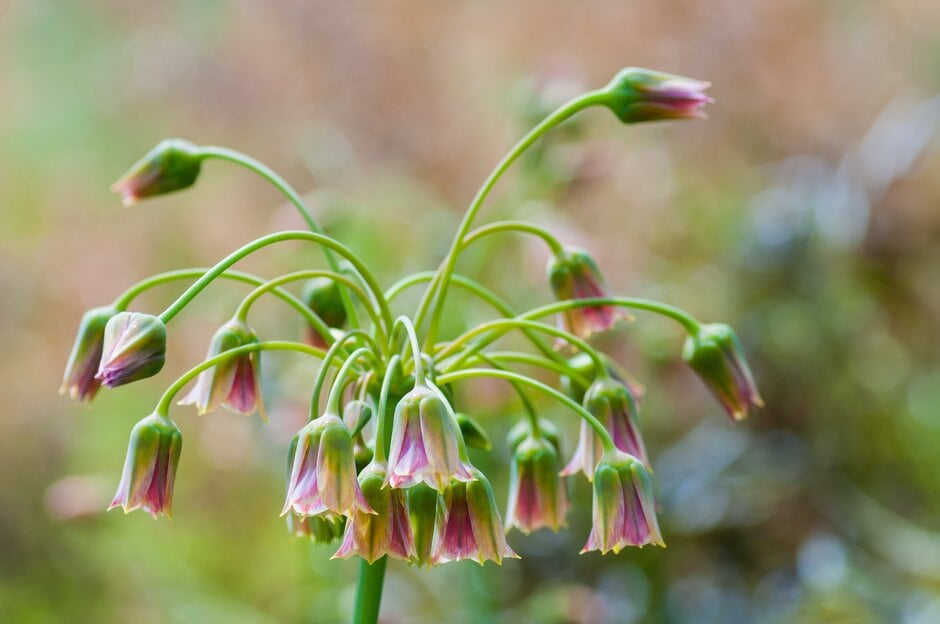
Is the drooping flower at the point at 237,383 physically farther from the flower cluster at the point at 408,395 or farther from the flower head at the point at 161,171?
the flower head at the point at 161,171

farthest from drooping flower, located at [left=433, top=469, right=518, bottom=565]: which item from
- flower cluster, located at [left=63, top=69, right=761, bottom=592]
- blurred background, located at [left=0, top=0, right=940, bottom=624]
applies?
blurred background, located at [left=0, top=0, right=940, bottom=624]

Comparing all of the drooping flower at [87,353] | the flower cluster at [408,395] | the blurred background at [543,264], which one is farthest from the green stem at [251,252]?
the blurred background at [543,264]

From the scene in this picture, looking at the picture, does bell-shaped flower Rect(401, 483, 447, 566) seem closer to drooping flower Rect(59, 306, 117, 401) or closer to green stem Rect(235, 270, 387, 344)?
green stem Rect(235, 270, 387, 344)

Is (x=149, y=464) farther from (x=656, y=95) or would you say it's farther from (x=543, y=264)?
(x=543, y=264)

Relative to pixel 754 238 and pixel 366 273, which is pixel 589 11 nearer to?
pixel 754 238

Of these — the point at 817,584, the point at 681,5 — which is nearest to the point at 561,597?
the point at 817,584

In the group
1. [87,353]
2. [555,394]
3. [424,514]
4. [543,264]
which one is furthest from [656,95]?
[543,264]
